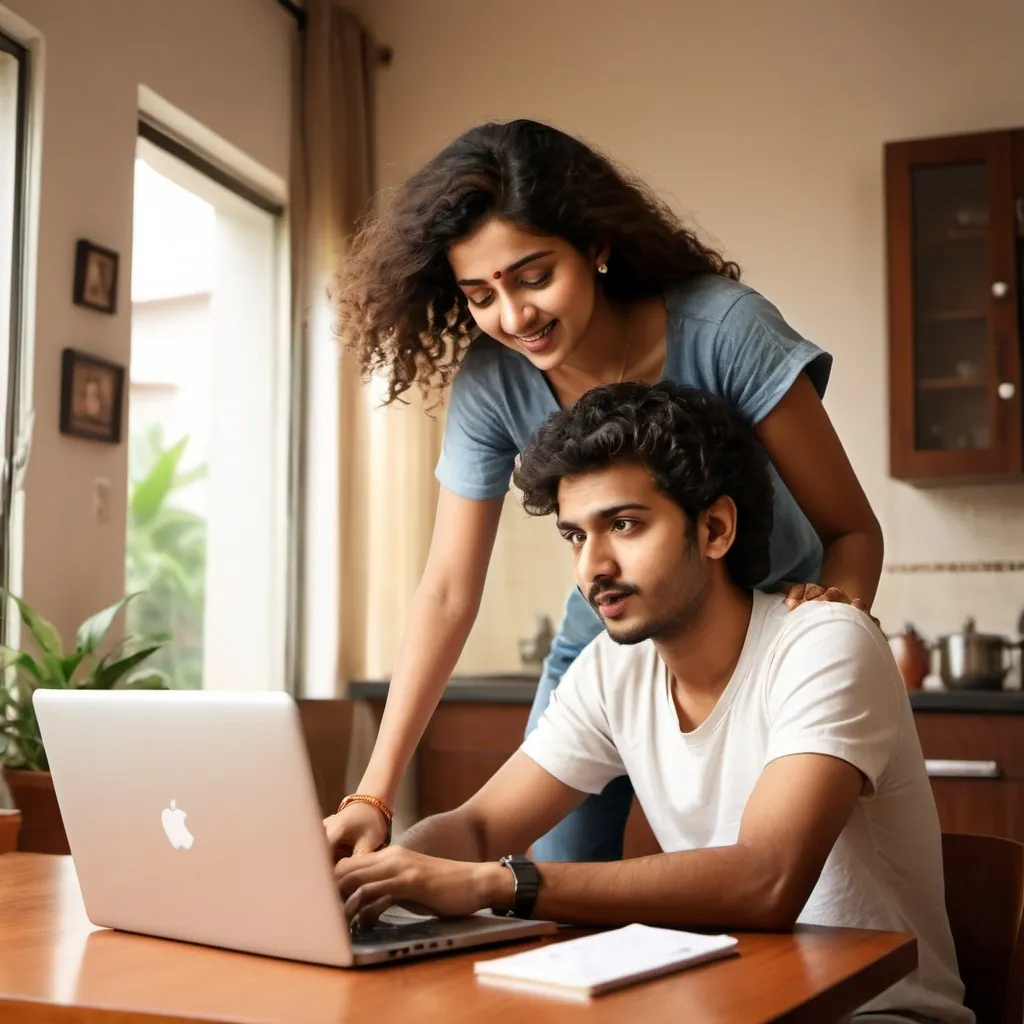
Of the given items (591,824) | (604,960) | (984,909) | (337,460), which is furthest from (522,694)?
(604,960)

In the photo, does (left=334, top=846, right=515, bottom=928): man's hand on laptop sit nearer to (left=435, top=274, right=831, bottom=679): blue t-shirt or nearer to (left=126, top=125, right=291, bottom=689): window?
(left=435, top=274, right=831, bottom=679): blue t-shirt

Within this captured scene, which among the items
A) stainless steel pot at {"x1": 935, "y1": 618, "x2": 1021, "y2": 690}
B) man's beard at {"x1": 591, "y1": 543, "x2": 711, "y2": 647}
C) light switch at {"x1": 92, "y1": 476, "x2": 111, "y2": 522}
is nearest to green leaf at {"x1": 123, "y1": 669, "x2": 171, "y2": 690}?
light switch at {"x1": 92, "y1": 476, "x2": 111, "y2": 522}

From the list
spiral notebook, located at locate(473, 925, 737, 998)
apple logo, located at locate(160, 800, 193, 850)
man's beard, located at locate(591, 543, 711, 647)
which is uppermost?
man's beard, located at locate(591, 543, 711, 647)

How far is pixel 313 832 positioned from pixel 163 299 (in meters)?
3.07

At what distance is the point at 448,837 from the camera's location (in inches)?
59.2

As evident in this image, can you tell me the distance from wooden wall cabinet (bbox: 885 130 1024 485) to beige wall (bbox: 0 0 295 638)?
1.99m

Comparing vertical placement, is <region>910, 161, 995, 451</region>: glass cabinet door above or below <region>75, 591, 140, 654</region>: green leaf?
above

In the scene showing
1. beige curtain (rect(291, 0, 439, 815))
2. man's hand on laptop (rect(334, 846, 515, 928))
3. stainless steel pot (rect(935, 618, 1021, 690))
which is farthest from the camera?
beige curtain (rect(291, 0, 439, 815))

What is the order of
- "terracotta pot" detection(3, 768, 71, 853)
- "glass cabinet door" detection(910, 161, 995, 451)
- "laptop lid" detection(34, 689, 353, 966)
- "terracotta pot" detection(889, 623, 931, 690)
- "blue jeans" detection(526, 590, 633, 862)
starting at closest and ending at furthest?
"laptop lid" detection(34, 689, 353, 966) < "blue jeans" detection(526, 590, 633, 862) < "terracotta pot" detection(3, 768, 71, 853) < "terracotta pot" detection(889, 623, 931, 690) < "glass cabinet door" detection(910, 161, 995, 451)

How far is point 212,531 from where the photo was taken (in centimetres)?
413

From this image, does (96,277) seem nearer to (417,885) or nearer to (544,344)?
(544,344)

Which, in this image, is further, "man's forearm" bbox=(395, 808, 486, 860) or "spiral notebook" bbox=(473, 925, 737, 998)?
"man's forearm" bbox=(395, 808, 486, 860)

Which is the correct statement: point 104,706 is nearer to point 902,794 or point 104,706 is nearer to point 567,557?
point 902,794

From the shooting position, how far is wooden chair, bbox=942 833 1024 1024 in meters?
1.43
